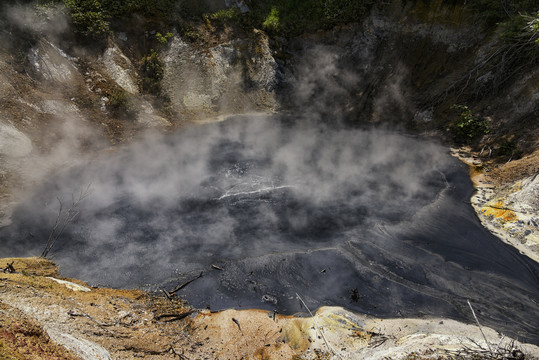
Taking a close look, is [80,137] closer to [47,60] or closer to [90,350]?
[47,60]

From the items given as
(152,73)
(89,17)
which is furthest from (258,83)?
(89,17)

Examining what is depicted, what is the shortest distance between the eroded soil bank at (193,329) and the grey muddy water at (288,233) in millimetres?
527

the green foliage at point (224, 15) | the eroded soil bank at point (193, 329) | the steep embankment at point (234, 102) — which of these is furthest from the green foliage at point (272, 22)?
the eroded soil bank at point (193, 329)

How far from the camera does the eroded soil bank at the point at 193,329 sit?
563 centimetres

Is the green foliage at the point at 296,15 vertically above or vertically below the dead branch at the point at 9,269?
above

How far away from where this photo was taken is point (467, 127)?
15.8m

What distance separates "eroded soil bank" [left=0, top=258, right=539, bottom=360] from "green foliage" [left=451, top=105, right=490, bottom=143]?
1136 centimetres

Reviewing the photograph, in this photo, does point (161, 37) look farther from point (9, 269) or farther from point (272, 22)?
point (9, 269)

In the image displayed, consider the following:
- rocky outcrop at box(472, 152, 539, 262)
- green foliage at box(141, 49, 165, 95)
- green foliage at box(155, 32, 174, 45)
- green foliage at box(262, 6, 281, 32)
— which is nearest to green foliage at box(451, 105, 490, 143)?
rocky outcrop at box(472, 152, 539, 262)

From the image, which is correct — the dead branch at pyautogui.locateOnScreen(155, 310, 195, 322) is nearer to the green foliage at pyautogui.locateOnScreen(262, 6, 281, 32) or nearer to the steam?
the steam

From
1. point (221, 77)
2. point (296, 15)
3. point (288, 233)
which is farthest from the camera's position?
point (296, 15)

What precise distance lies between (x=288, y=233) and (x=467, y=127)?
38.8ft

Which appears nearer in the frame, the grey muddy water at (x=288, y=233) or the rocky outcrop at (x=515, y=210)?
the grey muddy water at (x=288, y=233)

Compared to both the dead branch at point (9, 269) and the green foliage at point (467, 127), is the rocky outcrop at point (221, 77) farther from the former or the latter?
the dead branch at point (9, 269)
